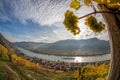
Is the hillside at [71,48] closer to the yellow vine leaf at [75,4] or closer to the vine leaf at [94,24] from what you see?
the vine leaf at [94,24]

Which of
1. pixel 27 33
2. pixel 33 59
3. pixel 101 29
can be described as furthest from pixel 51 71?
pixel 101 29

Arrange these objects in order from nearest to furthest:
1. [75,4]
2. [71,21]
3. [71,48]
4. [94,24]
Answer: [75,4] → [71,21] → [94,24] → [71,48]

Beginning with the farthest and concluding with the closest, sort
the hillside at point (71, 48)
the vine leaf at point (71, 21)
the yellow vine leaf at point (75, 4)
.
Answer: the hillside at point (71, 48)
the vine leaf at point (71, 21)
the yellow vine leaf at point (75, 4)

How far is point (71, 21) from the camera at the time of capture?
1.34 meters

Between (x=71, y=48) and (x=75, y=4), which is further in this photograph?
(x=71, y=48)

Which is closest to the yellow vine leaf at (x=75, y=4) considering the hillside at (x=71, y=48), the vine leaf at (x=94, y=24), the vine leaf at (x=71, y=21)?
the vine leaf at (x=71, y=21)

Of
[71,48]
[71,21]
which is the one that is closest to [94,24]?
[71,21]

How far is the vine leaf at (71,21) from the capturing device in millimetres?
1323

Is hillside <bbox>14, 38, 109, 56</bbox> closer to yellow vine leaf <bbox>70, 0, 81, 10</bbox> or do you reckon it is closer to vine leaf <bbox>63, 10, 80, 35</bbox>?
vine leaf <bbox>63, 10, 80, 35</bbox>

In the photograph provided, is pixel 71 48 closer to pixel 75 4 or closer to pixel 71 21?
pixel 71 21

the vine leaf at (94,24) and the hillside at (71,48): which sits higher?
the hillside at (71,48)

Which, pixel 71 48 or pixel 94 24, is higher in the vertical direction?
pixel 71 48

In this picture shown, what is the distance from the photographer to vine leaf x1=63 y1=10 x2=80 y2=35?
1.32 meters

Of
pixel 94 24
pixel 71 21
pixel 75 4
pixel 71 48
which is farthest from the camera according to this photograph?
pixel 71 48
